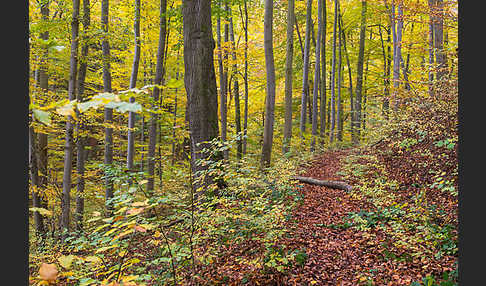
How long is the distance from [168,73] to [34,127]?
9.81m

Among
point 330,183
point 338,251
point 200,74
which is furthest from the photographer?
point 330,183

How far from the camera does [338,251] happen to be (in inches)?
170

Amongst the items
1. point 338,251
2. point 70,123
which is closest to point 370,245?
point 338,251

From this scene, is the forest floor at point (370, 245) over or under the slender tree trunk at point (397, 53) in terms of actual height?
under

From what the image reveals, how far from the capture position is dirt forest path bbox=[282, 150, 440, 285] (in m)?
3.62

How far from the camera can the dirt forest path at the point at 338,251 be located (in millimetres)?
3615

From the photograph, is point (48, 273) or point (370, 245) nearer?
point (48, 273)

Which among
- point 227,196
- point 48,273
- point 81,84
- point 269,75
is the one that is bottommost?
point 227,196

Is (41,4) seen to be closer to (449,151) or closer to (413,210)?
(413,210)

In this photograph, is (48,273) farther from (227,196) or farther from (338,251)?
(338,251)

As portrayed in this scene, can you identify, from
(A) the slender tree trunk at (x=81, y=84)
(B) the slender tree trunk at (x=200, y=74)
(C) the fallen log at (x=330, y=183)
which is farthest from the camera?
(A) the slender tree trunk at (x=81, y=84)

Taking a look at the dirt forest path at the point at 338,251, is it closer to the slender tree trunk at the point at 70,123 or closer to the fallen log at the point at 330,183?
the fallen log at the point at 330,183

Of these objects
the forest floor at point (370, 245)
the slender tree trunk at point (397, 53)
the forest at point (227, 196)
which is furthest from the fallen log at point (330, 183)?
the slender tree trunk at point (397, 53)

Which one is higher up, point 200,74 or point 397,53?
point 397,53
